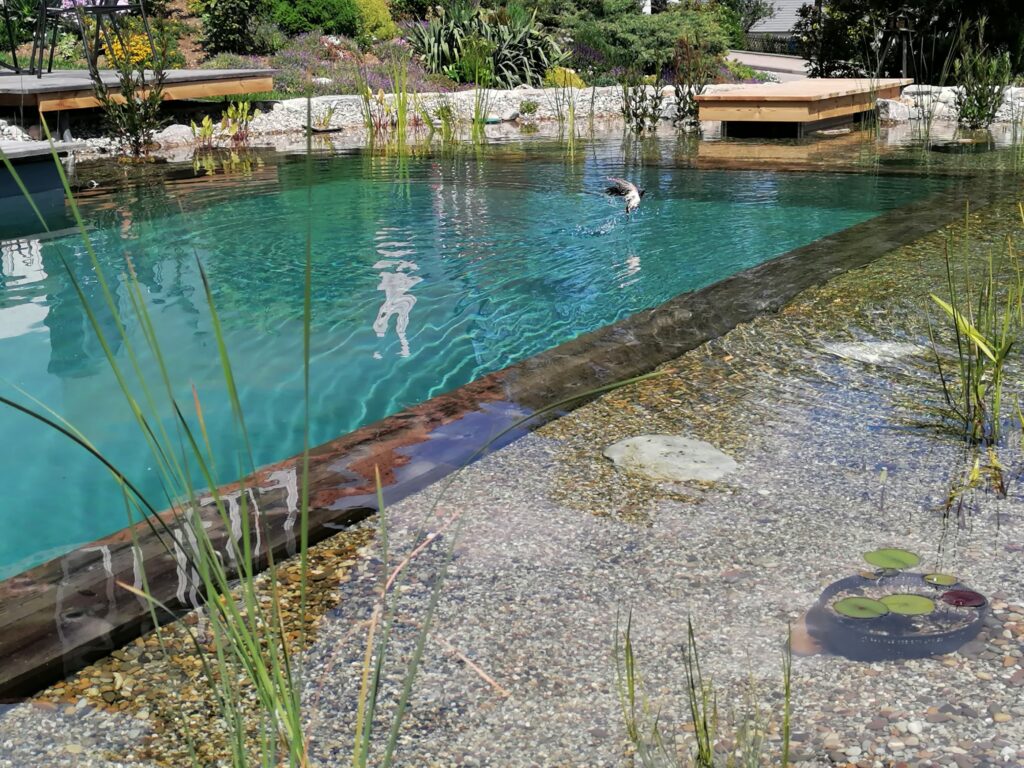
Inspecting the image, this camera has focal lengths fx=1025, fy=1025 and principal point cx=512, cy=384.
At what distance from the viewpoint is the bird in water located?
7.80 m

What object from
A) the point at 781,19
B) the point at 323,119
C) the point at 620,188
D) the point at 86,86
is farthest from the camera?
the point at 781,19

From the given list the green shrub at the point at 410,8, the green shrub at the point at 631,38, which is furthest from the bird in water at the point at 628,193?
the green shrub at the point at 410,8

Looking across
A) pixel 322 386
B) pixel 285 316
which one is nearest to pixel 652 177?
pixel 285 316

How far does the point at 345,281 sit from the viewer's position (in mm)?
6125

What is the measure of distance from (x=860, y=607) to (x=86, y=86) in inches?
462

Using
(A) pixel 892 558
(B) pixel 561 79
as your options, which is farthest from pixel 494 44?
(A) pixel 892 558

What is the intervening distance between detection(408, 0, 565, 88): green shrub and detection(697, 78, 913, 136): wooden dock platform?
522 centimetres

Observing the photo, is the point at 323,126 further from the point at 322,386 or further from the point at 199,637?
the point at 199,637

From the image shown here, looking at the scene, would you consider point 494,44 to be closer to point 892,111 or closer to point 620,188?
point 892,111

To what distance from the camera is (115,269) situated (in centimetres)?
621

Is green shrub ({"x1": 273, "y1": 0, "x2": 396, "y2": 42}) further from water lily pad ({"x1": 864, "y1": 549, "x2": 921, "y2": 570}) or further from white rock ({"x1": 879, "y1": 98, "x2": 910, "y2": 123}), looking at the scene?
water lily pad ({"x1": 864, "y1": 549, "x2": 921, "y2": 570})

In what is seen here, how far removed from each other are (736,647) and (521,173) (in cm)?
798

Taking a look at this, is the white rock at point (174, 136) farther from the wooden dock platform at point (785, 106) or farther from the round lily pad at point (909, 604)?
the round lily pad at point (909, 604)

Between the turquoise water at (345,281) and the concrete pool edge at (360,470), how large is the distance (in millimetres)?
788
